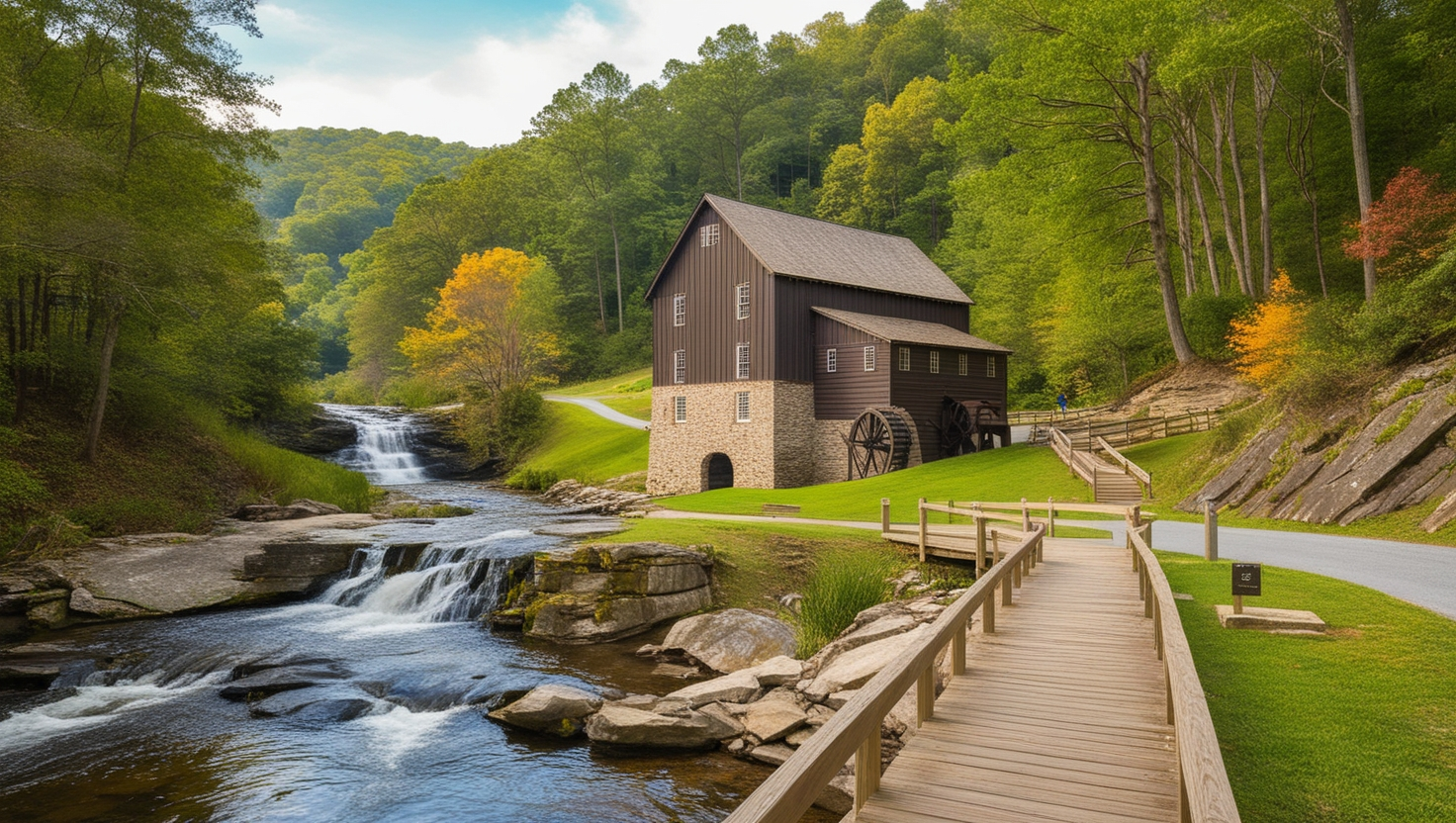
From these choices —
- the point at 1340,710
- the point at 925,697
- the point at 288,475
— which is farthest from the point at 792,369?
the point at 925,697

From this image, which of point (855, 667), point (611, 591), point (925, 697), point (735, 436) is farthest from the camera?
point (735, 436)

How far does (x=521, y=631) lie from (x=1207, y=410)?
24.1 m

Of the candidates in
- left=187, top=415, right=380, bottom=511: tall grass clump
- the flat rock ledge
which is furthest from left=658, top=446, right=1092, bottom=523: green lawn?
the flat rock ledge

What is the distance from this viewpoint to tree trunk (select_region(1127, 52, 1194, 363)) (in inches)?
1104

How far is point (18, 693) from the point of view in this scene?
429 inches

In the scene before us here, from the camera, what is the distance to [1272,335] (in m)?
23.7

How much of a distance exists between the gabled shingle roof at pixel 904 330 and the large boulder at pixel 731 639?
1882 centimetres

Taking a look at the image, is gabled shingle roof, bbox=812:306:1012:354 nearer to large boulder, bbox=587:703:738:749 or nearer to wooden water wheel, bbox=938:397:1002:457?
wooden water wheel, bbox=938:397:1002:457

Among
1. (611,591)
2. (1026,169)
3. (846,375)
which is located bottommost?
(611,591)

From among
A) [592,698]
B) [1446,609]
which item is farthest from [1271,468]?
[592,698]

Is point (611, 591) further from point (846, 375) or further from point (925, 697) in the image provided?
point (846, 375)

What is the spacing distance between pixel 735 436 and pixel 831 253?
9456 mm

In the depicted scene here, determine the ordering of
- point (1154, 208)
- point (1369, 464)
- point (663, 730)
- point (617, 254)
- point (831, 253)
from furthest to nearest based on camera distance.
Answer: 1. point (617, 254)
2. point (831, 253)
3. point (1154, 208)
4. point (1369, 464)
5. point (663, 730)

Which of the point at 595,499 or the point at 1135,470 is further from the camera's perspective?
the point at 595,499
